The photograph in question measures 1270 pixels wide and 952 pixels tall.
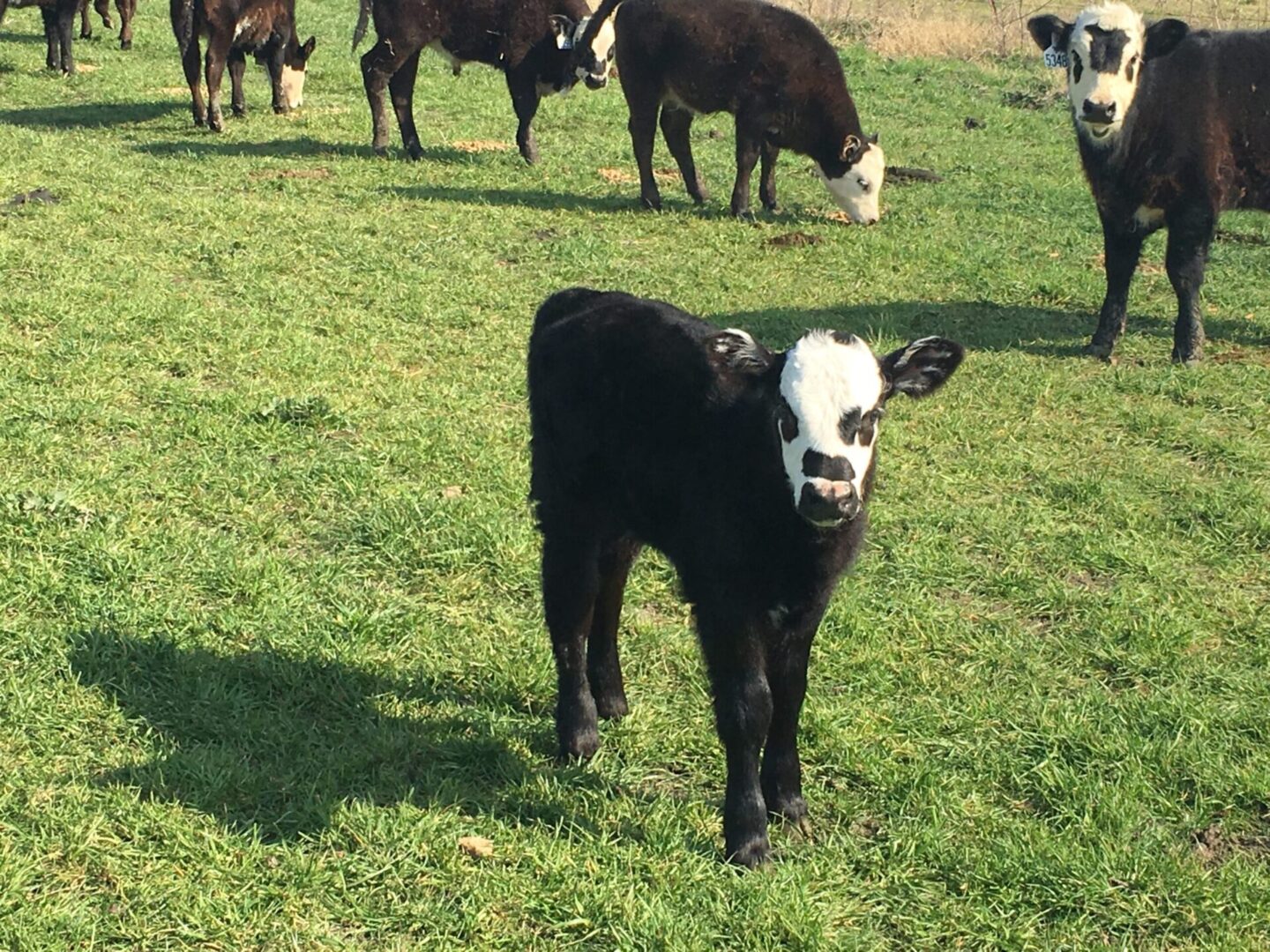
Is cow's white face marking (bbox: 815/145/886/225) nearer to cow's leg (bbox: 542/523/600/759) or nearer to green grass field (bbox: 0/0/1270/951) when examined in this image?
green grass field (bbox: 0/0/1270/951)

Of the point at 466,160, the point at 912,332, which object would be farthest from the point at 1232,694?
the point at 466,160

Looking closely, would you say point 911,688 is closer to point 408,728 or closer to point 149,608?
point 408,728

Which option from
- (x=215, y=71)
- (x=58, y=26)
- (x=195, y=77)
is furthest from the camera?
(x=58, y=26)

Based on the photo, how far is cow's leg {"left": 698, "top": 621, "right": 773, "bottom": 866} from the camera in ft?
12.7

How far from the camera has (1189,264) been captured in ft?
29.8

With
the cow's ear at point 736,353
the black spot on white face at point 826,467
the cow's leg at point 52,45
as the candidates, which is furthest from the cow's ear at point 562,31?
the black spot on white face at point 826,467

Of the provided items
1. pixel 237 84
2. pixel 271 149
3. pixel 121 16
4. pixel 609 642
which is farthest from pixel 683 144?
pixel 121 16

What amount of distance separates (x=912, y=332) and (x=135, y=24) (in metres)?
16.6

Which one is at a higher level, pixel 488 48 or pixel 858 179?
pixel 488 48

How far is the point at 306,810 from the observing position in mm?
4027

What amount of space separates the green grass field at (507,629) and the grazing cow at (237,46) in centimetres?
389

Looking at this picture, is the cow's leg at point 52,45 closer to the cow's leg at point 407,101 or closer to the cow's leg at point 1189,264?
the cow's leg at point 407,101

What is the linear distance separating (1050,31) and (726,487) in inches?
273

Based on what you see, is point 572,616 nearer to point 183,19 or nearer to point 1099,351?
point 1099,351
